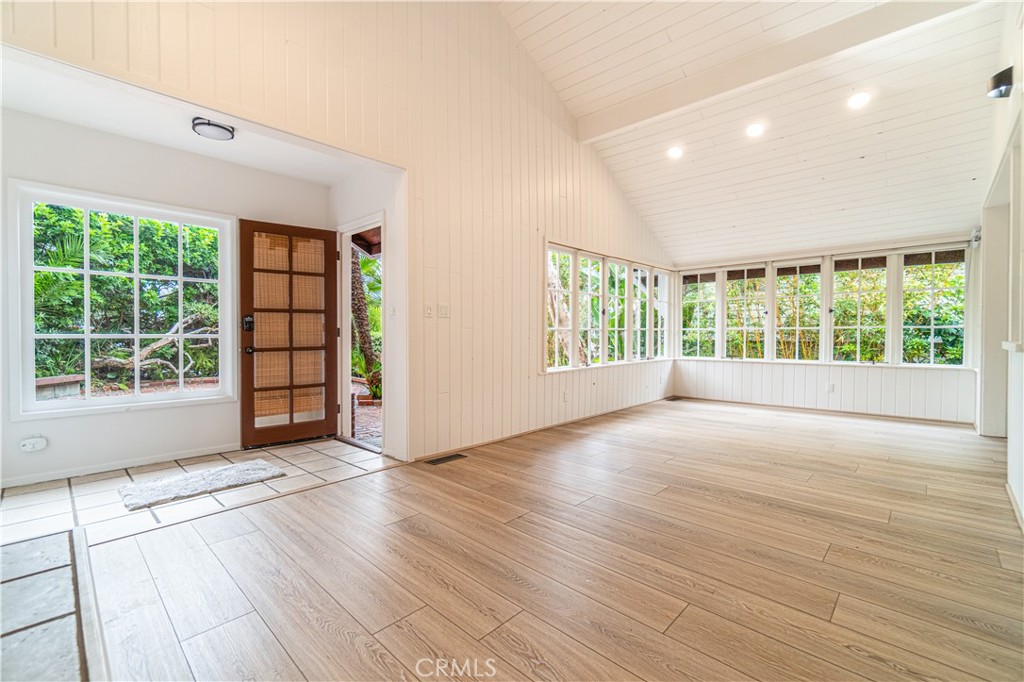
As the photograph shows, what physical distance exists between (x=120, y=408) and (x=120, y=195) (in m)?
1.63

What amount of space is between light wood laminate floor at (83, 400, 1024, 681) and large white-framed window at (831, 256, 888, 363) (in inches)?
111

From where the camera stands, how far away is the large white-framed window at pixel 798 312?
19.9 feet

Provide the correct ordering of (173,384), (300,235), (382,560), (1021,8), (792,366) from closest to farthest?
(382,560)
(1021,8)
(173,384)
(300,235)
(792,366)

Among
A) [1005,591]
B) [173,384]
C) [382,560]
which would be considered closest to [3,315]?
[173,384]

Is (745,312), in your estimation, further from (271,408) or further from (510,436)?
(271,408)

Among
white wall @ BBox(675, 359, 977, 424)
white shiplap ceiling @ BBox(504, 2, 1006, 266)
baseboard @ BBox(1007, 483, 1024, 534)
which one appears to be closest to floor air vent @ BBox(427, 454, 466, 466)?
baseboard @ BBox(1007, 483, 1024, 534)

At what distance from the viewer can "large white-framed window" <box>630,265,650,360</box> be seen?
6.25 metres

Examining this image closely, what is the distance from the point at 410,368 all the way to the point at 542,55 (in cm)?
350

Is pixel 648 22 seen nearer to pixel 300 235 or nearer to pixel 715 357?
pixel 300 235

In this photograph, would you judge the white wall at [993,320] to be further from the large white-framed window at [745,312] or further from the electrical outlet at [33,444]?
the electrical outlet at [33,444]

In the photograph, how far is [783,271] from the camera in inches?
248

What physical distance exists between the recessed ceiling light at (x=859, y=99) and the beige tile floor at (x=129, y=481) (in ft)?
16.6

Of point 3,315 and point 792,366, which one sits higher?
point 3,315
